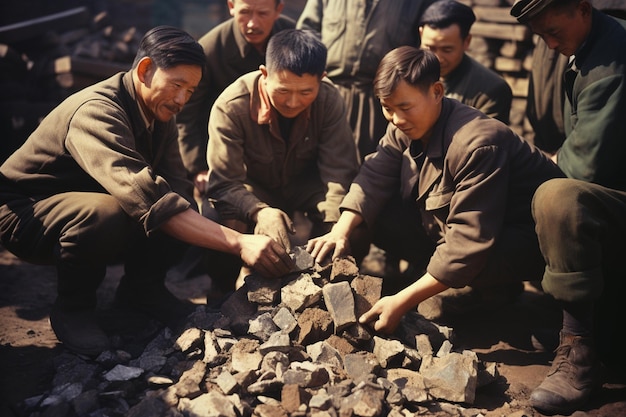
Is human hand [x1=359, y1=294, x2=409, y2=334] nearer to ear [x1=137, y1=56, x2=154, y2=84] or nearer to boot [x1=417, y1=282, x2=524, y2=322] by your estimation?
boot [x1=417, y1=282, x2=524, y2=322]

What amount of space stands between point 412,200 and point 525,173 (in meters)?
0.76

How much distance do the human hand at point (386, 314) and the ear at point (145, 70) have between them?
1856 mm

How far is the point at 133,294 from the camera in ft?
13.5

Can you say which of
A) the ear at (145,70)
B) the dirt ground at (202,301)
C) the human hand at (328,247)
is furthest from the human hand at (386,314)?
the ear at (145,70)

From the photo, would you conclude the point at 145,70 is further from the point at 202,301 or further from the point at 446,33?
the point at 446,33

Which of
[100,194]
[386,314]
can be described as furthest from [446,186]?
[100,194]

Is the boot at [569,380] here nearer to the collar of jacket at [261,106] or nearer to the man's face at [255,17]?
the collar of jacket at [261,106]

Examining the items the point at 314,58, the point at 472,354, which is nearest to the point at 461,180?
the point at 472,354

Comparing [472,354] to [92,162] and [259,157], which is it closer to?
[259,157]

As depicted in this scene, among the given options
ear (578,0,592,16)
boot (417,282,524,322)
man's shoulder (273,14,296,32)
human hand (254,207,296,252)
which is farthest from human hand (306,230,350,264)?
man's shoulder (273,14,296,32)

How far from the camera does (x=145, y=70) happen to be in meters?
3.63

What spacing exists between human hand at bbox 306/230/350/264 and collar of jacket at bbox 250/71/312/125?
2.98 ft

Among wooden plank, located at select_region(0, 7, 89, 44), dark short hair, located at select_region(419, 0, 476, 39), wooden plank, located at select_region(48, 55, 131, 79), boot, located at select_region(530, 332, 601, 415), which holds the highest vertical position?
dark short hair, located at select_region(419, 0, 476, 39)

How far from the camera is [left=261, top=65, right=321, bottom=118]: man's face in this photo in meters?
3.86
